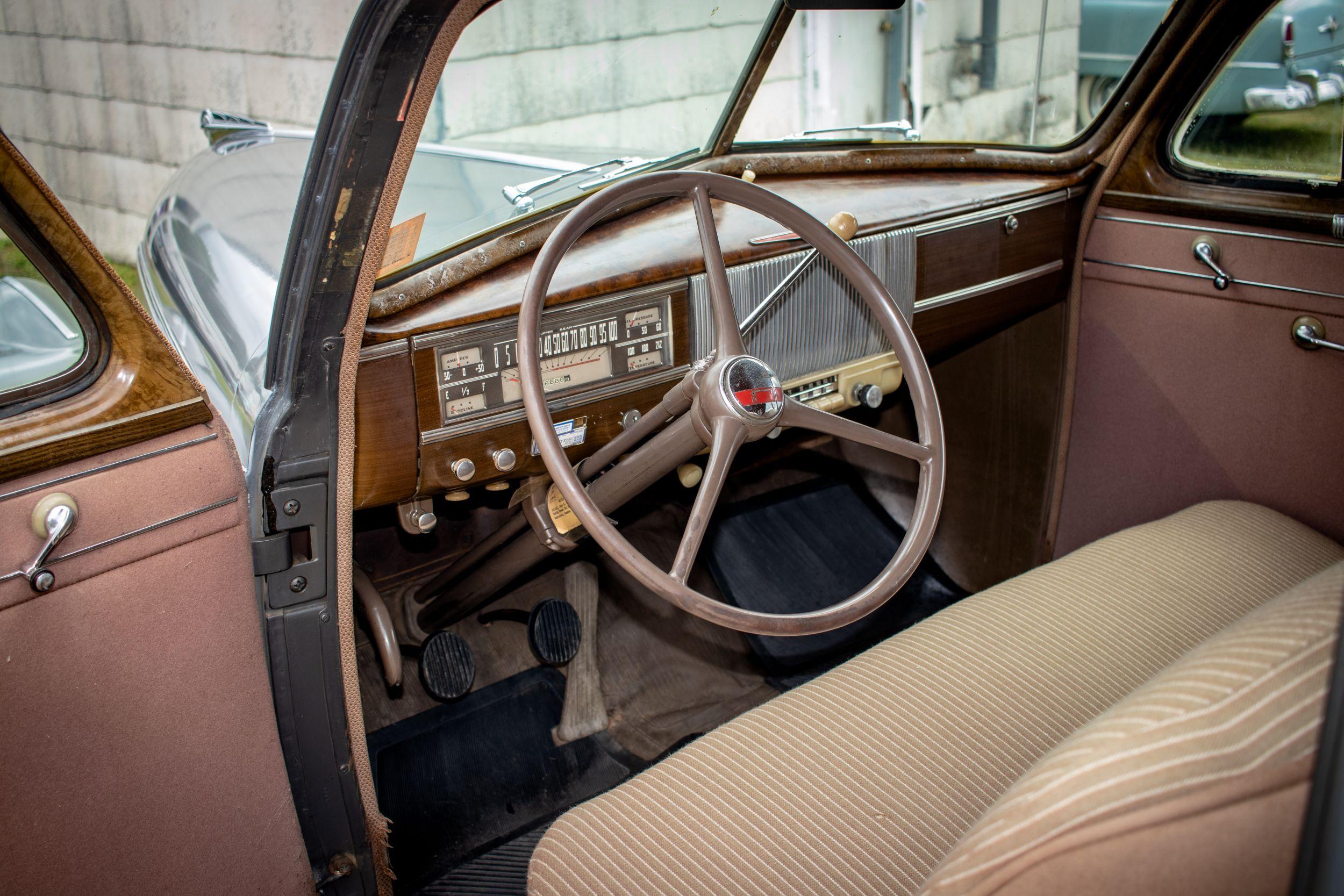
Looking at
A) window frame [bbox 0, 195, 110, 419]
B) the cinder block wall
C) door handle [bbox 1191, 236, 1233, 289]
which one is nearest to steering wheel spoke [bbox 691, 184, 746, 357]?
window frame [bbox 0, 195, 110, 419]

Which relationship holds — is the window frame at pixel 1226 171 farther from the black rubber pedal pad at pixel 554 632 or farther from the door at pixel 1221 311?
the black rubber pedal pad at pixel 554 632

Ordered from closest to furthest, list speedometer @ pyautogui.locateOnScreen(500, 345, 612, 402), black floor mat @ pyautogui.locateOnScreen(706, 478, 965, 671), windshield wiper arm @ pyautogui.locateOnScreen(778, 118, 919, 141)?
speedometer @ pyautogui.locateOnScreen(500, 345, 612, 402)
windshield wiper arm @ pyautogui.locateOnScreen(778, 118, 919, 141)
black floor mat @ pyautogui.locateOnScreen(706, 478, 965, 671)

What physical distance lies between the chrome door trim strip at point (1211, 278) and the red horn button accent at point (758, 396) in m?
1.25

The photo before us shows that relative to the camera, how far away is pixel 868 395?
76.5 inches

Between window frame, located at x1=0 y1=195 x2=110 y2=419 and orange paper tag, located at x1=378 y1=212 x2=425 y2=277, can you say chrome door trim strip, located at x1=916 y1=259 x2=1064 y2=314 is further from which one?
window frame, located at x1=0 y1=195 x2=110 y2=419

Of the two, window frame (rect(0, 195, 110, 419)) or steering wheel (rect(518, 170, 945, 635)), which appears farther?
steering wheel (rect(518, 170, 945, 635))

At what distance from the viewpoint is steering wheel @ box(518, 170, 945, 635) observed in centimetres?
133

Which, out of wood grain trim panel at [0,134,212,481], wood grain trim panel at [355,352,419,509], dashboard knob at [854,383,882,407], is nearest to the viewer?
wood grain trim panel at [0,134,212,481]

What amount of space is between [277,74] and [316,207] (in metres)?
2.90

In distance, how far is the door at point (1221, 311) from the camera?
198cm

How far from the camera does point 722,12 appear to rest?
1895mm

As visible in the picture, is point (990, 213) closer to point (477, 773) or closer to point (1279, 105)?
point (1279, 105)

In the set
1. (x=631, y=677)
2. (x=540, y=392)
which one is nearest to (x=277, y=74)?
(x=631, y=677)

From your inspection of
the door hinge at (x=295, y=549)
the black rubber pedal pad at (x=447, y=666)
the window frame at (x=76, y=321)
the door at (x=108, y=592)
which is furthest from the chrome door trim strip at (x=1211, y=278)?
the window frame at (x=76, y=321)
